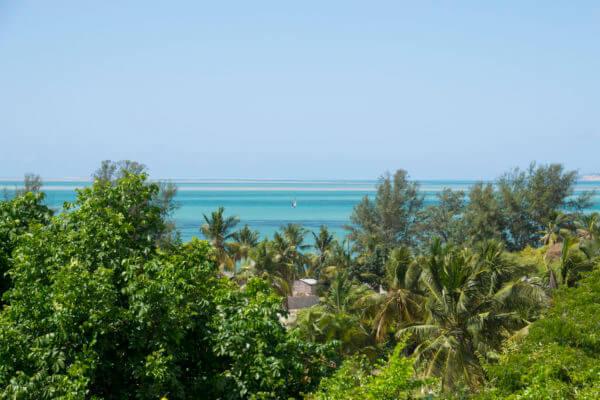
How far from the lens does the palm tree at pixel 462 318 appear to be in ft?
51.5

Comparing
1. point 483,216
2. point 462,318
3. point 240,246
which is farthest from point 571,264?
point 483,216

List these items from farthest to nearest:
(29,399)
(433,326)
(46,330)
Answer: (433,326) → (46,330) → (29,399)

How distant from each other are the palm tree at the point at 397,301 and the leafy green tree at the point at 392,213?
114 ft

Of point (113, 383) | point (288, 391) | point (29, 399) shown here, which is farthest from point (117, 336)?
point (288, 391)

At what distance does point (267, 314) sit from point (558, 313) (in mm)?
10524

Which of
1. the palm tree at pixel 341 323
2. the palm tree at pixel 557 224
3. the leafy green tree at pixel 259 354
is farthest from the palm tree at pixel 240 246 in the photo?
the leafy green tree at pixel 259 354

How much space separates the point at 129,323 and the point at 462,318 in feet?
40.7

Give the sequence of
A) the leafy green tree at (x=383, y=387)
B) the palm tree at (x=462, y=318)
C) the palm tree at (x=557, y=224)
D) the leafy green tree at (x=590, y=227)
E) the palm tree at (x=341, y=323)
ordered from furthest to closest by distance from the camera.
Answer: the palm tree at (x=557, y=224), the leafy green tree at (x=590, y=227), the palm tree at (x=341, y=323), the palm tree at (x=462, y=318), the leafy green tree at (x=383, y=387)

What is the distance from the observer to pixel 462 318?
54.7 feet

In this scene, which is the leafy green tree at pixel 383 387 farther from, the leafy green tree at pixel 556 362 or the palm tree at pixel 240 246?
the palm tree at pixel 240 246

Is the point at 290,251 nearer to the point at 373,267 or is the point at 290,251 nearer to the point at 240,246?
the point at 240,246

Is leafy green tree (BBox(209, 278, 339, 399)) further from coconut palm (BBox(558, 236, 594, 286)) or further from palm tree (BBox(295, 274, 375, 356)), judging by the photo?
coconut palm (BBox(558, 236, 594, 286))

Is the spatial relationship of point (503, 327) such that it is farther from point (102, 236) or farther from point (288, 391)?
point (102, 236)

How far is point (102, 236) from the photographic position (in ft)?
28.3
